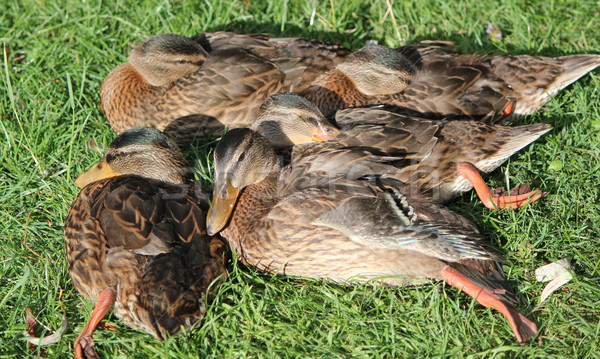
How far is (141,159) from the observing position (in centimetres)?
468

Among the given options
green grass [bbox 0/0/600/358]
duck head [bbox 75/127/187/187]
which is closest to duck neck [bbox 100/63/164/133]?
green grass [bbox 0/0/600/358]

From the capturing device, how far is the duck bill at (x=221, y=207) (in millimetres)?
4238

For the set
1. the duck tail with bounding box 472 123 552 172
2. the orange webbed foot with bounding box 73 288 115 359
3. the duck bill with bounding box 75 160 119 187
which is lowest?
the orange webbed foot with bounding box 73 288 115 359

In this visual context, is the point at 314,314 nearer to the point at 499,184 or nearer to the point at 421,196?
the point at 421,196

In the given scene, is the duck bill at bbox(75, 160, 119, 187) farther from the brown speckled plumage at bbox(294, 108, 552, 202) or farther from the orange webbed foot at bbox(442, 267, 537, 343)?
the orange webbed foot at bbox(442, 267, 537, 343)

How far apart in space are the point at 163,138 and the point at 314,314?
1822mm

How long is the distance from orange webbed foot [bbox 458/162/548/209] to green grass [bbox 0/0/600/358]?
8 cm

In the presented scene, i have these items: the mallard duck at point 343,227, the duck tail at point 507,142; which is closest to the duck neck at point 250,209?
the mallard duck at point 343,227

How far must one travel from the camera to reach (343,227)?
398cm

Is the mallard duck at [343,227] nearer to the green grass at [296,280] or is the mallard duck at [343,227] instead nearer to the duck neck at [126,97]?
the green grass at [296,280]

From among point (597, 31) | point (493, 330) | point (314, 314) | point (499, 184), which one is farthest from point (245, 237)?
point (597, 31)

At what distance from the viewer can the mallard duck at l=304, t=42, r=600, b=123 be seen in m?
5.12

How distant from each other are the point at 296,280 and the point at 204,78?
2.03 meters

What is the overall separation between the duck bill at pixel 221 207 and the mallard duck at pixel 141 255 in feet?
0.29
